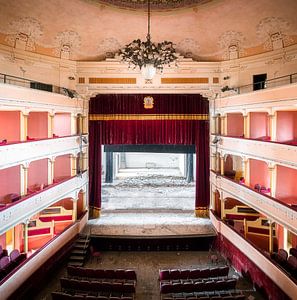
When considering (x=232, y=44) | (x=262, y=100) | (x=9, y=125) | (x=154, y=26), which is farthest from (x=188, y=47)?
(x=9, y=125)

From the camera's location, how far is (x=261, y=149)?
1082cm

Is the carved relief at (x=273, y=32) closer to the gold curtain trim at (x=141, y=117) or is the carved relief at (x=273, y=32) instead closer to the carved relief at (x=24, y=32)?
the gold curtain trim at (x=141, y=117)

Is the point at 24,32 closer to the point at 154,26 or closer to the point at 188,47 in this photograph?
the point at 154,26

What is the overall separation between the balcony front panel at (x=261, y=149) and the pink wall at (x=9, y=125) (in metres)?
7.84

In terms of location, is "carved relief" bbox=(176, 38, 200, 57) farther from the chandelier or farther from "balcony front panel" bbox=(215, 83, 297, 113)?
the chandelier

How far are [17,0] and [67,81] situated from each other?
13.2 ft

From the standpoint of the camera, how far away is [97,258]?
42.2 feet

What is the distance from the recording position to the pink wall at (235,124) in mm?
14688

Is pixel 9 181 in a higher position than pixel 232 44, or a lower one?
lower

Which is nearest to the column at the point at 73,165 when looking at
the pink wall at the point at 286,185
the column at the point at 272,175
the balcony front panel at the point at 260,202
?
the balcony front panel at the point at 260,202

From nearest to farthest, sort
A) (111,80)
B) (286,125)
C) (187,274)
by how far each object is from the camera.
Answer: (187,274) < (286,125) < (111,80)

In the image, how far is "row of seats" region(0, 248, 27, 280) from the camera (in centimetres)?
902

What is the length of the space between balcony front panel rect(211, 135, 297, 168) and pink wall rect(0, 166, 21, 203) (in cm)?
799

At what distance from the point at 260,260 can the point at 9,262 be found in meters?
7.29
